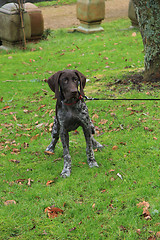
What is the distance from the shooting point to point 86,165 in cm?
579

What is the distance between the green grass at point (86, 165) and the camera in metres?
4.38

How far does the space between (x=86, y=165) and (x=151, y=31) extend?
4.50m

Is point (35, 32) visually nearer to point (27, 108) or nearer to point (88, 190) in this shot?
point (27, 108)

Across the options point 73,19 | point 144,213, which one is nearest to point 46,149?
point 144,213

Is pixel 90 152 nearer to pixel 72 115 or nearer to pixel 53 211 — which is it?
pixel 72 115

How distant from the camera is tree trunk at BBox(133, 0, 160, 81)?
824 centimetres

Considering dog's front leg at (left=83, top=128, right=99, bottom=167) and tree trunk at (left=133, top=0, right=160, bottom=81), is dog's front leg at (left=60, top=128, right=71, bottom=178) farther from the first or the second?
tree trunk at (left=133, top=0, right=160, bottom=81)

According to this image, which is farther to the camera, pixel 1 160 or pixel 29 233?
pixel 1 160

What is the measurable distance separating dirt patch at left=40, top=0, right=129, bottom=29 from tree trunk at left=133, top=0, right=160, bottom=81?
10.5 m

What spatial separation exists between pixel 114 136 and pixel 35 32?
9791mm

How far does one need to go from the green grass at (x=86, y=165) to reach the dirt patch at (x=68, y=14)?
8.01 metres

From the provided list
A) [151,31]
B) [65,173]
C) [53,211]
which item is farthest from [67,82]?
[151,31]

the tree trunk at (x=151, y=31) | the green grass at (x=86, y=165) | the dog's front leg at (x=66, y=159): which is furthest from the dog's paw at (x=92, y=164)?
the tree trunk at (x=151, y=31)

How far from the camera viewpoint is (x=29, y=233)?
4324mm
